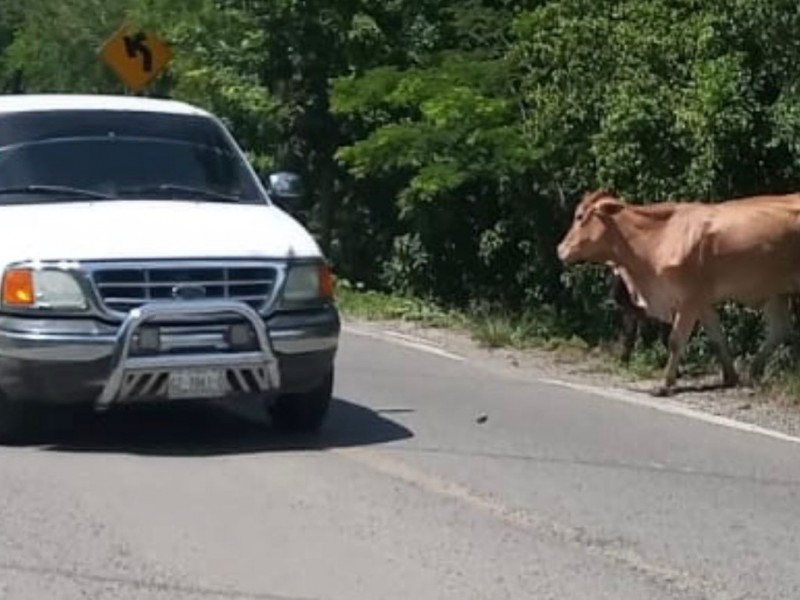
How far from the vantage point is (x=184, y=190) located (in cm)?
1280

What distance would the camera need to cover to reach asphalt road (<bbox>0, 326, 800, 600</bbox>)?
8.77 meters

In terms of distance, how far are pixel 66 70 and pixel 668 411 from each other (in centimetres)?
2565

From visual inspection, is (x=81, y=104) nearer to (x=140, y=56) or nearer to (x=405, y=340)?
(x=405, y=340)

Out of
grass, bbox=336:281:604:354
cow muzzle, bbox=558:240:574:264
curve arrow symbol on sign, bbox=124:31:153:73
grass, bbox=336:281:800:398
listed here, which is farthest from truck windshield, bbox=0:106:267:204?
curve arrow symbol on sign, bbox=124:31:153:73

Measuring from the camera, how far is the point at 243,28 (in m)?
26.9

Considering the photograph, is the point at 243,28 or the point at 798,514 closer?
the point at 798,514

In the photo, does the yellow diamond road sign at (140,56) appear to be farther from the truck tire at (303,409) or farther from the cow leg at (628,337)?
the truck tire at (303,409)

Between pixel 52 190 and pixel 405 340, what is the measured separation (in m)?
6.98

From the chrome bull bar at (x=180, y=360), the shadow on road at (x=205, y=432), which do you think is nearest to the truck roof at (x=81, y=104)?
the shadow on road at (x=205, y=432)

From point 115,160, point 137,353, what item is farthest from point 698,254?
point 137,353

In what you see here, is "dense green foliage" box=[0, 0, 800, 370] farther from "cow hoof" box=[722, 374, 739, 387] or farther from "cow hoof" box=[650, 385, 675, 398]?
"cow hoof" box=[650, 385, 675, 398]

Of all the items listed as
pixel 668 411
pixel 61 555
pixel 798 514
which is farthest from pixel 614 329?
pixel 61 555

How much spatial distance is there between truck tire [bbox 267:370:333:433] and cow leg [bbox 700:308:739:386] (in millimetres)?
3844

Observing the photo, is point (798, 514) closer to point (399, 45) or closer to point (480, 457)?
point (480, 457)
